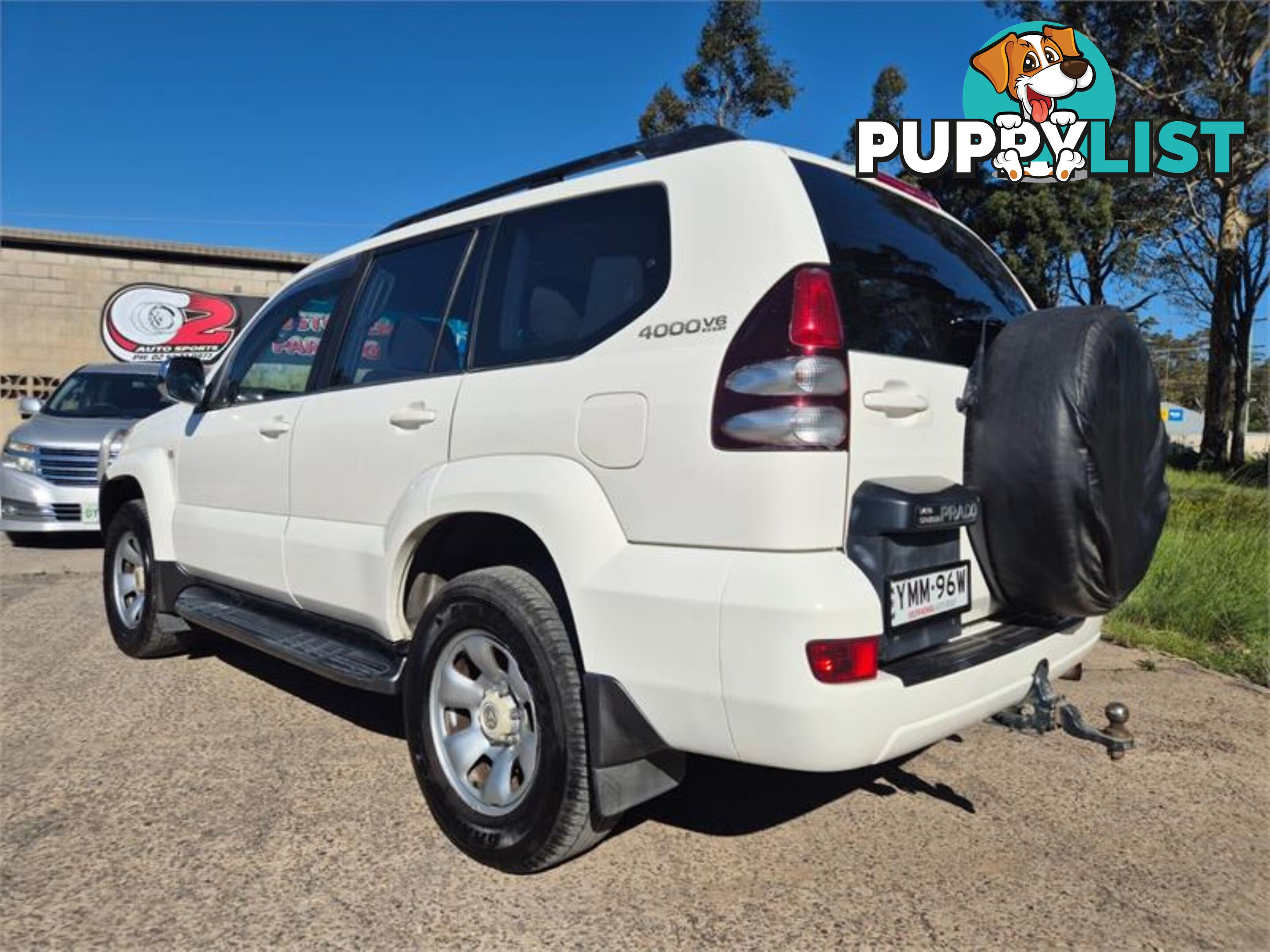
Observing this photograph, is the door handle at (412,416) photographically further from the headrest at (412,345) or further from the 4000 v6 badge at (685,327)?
the 4000 v6 badge at (685,327)

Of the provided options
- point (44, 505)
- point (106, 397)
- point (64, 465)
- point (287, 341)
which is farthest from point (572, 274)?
point (106, 397)

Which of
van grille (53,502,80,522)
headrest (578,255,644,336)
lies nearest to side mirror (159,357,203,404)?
headrest (578,255,644,336)

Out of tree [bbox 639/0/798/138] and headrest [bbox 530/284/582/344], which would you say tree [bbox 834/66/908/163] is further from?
headrest [bbox 530/284/582/344]

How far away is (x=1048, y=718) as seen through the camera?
250cm

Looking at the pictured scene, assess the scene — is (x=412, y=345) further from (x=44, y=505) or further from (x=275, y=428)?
(x=44, y=505)

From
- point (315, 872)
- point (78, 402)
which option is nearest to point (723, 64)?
point (78, 402)

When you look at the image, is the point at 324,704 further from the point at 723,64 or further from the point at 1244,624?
the point at 723,64

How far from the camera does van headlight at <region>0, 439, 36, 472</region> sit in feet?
27.4

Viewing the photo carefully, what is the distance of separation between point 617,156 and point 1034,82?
10.6m

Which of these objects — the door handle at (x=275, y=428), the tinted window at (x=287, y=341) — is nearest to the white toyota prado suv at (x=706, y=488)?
the door handle at (x=275, y=428)

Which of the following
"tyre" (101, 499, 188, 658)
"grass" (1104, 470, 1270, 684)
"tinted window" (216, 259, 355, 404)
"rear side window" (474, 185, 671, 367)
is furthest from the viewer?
"grass" (1104, 470, 1270, 684)

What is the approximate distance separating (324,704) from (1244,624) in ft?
16.9

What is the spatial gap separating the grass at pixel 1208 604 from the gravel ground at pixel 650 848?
3.82 feet

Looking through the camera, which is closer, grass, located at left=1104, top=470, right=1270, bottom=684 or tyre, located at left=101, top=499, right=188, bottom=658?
tyre, located at left=101, top=499, right=188, bottom=658
